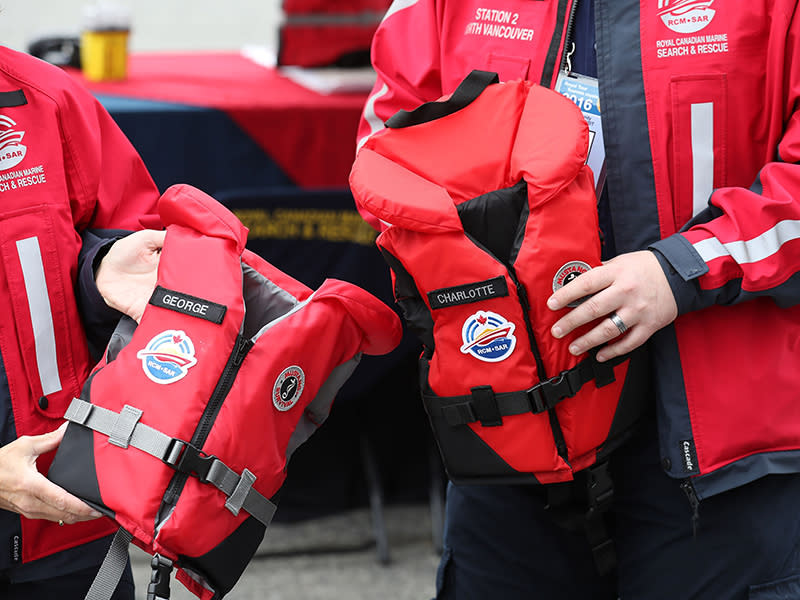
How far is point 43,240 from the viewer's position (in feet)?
5.01

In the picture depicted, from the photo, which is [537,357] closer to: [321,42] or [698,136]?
[698,136]

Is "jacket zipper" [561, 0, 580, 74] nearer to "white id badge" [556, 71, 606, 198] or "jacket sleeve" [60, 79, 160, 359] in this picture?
"white id badge" [556, 71, 606, 198]

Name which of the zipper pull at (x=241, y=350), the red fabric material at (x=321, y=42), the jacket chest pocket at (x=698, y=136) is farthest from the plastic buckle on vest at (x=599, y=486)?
the red fabric material at (x=321, y=42)

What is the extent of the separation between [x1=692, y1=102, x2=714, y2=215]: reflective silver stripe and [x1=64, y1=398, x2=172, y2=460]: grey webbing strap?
89cm

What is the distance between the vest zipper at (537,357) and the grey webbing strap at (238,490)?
46 cm

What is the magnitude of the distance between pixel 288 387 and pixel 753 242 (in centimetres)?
74

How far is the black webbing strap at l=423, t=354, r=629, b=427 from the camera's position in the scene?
1499 mm

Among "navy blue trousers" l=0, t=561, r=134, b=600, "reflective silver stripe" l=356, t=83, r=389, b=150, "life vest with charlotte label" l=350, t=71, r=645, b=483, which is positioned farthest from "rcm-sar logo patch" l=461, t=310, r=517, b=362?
"navy blue trousers" l=0, t=561, r=134, b=600

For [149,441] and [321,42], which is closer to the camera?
[149,441]

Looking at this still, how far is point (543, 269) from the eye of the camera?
1.46 m

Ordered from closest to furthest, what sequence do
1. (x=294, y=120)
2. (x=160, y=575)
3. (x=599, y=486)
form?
(x=160, y=575) < (x=599, y=486) < (x=294, y=120)

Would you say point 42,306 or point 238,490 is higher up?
point 42,306

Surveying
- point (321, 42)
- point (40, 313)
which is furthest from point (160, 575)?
point (321, 42)

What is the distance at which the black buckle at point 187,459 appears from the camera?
1367mm
